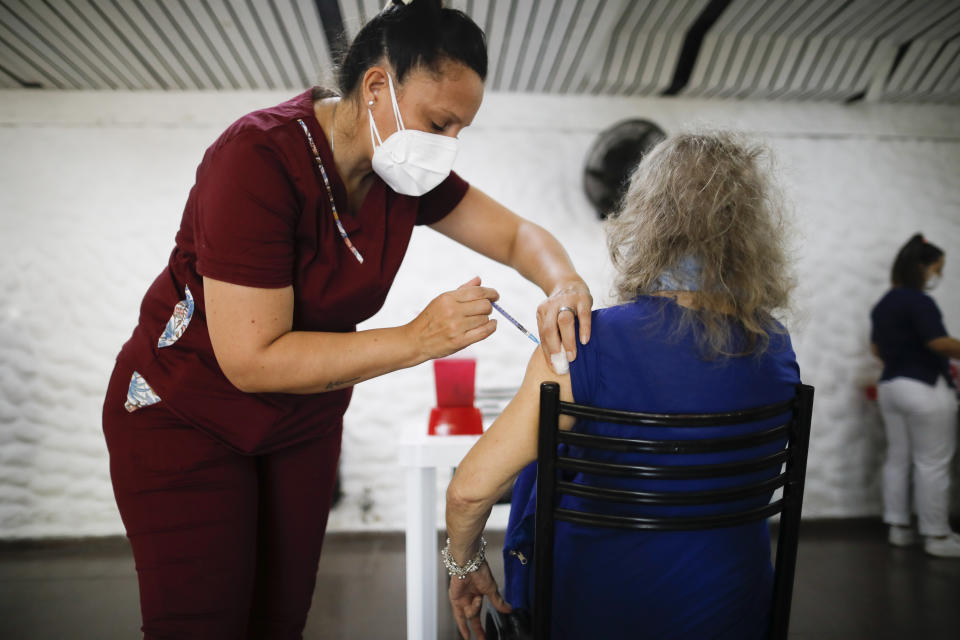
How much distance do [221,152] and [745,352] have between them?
955mm

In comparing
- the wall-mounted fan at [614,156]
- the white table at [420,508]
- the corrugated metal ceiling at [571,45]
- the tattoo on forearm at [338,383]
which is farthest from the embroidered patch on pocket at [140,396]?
the wall-mounted fan at [614,156]

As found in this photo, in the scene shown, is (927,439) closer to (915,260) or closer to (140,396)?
(915,260)

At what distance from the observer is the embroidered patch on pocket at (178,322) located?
1.15 metres

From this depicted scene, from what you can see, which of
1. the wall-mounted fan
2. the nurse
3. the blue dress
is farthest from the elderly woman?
the wall-mounted fan

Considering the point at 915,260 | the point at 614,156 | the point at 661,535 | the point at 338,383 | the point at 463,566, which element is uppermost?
the point at 614,156

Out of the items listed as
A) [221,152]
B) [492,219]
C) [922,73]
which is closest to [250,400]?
[221,152]

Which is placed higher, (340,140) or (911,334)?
(340,140)

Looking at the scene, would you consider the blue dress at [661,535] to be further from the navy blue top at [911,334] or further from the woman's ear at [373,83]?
the navy blue top at [911,334]

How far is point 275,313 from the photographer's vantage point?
103 cm

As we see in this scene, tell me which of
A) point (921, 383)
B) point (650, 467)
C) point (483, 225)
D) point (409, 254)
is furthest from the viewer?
point (409, 254)

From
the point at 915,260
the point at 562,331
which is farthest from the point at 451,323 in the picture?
the point at 915,260

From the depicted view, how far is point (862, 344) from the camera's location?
12.2ft

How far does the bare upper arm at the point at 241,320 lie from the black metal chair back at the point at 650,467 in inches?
18.1

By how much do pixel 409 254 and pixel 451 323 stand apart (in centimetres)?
254
